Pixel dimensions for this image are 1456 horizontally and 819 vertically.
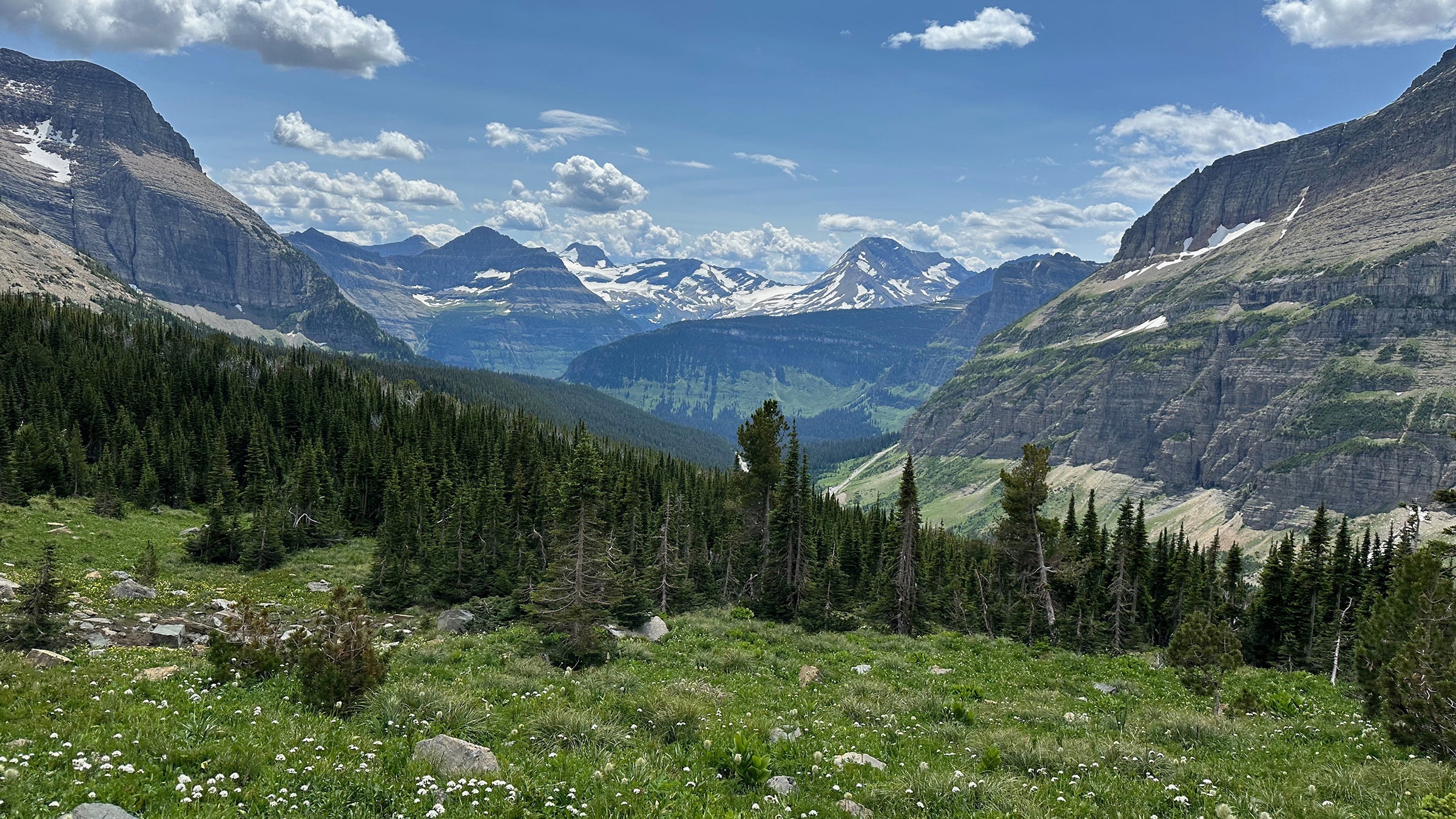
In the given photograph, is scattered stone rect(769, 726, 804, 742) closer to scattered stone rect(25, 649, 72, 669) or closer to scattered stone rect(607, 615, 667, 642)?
scattered stone rect(607, 615, 667, 642)

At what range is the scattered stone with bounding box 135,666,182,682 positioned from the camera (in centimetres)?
1553

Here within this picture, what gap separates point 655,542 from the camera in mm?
66438

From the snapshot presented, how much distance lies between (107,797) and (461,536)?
169 ft

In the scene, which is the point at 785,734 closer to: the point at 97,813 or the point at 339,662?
the point at 339,662

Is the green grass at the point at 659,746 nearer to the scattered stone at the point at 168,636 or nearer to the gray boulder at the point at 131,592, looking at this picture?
the scattered stone at the point at 168,636

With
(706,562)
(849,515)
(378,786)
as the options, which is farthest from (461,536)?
(849,515)

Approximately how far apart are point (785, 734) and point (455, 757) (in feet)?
23.1

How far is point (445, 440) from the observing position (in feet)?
356

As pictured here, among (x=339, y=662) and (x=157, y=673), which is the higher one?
(x=339, y=662)

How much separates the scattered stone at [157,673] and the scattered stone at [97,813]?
323 inches

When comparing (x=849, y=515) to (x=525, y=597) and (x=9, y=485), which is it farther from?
(x=9, y=485)

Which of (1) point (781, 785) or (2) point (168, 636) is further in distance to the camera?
(2) point (168, 636)

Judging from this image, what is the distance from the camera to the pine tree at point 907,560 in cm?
5219

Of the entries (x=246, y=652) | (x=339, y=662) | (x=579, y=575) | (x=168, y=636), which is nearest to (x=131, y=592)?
(x=168, y=636)
